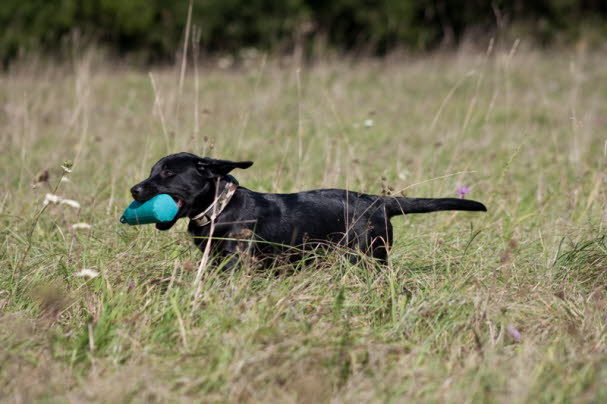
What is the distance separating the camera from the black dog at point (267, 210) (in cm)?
315

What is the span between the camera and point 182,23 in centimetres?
1197

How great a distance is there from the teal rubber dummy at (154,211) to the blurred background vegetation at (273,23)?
7.99 meters

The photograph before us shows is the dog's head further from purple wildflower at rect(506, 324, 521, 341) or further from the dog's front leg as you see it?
purple wildflower at rect(506, 324, 521, 341)

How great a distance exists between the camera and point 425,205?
3.38 metres

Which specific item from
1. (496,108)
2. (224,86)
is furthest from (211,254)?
(224,86)

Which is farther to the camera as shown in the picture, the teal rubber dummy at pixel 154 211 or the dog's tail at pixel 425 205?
the dog's tail at pixel 425 205

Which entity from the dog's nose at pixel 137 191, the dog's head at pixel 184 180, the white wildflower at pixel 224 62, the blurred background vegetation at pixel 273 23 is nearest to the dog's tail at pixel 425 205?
the dog's head at pixel 184 180

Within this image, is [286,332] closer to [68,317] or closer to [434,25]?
[68,317]

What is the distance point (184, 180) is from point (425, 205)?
1.23 metres

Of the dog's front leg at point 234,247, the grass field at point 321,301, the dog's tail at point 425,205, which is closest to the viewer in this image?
the grass field at point 321,301

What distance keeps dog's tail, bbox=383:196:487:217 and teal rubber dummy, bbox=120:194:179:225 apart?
112cm

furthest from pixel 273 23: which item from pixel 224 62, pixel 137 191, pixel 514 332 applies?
pixel 514 332

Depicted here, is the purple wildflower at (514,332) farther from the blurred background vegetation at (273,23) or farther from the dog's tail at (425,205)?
the blurred background vegetation at (273,23)

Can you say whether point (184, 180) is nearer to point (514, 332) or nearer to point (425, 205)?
point (425, 205)
